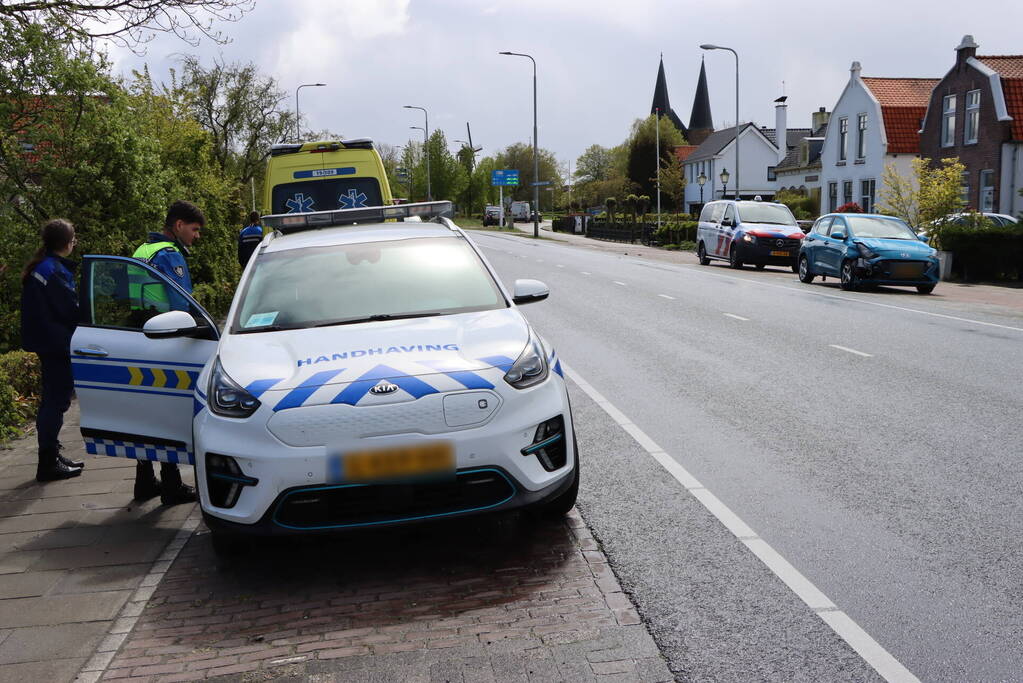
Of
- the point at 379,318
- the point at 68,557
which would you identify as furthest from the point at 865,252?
the point at 68,557

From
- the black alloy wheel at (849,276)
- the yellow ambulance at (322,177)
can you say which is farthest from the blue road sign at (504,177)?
the yellow ambulance at (322,177)

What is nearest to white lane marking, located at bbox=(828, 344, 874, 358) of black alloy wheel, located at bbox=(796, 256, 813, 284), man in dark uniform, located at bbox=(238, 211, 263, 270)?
man in dark uniform, located at bbox=(238, 211, 263, 270)

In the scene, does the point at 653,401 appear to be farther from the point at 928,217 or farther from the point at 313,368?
the point at 928,217

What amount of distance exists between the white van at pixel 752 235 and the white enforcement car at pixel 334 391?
23567mm

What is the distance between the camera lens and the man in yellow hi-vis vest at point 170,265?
6172 millimetres

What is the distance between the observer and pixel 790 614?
404 cm

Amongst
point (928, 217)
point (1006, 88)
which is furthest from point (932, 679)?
point (1006, 88)

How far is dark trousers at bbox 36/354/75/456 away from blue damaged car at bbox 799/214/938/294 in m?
17.5

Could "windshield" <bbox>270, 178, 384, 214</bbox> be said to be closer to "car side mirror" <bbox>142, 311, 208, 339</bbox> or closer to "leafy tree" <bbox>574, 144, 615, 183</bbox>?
"car side mirror" <bbox>142, 311, 208, 339</bbox>

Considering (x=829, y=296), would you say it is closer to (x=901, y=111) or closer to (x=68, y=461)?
(x=68, y=461)

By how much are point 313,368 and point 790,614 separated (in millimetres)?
2428

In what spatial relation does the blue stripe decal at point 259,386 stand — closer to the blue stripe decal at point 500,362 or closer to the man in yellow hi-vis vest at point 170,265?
the blue stripe decal at point 500,362

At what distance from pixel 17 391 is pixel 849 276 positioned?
55.8ft

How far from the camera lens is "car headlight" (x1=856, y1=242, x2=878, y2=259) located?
808 inches
